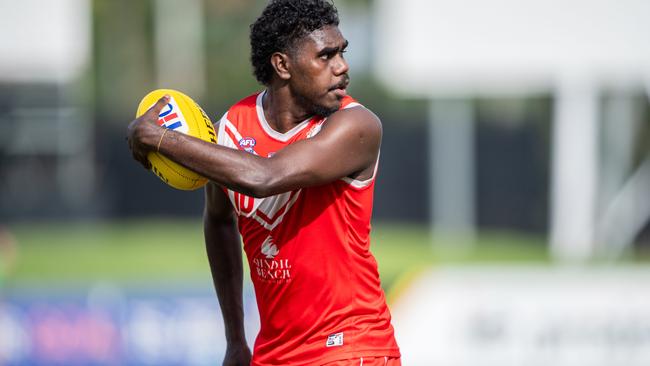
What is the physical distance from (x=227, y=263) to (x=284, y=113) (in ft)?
2.74

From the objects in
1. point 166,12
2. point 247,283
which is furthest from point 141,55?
point 247,283

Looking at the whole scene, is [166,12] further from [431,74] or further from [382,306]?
[382,306]

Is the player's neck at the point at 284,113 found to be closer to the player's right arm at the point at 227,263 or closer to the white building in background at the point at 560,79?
the player's right arm at the point at 227,263

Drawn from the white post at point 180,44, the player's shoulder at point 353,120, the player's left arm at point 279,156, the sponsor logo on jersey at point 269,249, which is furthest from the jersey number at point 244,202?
the white post at point 180,44

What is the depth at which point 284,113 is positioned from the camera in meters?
4.57

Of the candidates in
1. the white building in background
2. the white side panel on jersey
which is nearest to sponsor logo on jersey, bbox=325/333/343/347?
the white side panel on jersey

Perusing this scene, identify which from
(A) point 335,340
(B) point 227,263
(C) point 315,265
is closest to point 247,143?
(C) point 315,265

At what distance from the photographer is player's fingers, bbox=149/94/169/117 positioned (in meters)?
4.33

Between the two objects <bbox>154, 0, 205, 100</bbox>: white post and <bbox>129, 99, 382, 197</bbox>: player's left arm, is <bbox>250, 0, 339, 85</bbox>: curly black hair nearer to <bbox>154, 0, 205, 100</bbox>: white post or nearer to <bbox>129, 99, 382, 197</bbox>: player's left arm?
<bbox>129, 99, 382, 197</bbox>: player's left arm

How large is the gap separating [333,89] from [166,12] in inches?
1304

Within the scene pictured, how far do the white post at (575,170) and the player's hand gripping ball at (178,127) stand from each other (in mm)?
13567

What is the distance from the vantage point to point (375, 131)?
4422 mm

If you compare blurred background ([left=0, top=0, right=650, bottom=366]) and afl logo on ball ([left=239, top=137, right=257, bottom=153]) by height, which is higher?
afl logo on ball ([left=239, top=137, right=257, bottom=153])

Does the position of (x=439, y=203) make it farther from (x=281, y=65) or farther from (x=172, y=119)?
(x=172, y=119)
